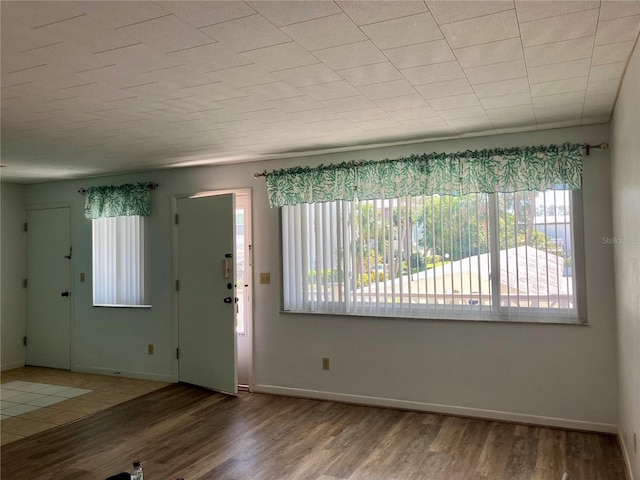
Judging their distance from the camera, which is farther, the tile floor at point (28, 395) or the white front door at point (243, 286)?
the white front door at point (243, 286)

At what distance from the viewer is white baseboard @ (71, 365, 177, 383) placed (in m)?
5.37

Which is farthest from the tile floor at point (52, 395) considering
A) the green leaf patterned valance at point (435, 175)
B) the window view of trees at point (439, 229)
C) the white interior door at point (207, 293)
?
the window view of trees at point (439, 229)

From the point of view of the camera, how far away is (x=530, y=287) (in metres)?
3.83

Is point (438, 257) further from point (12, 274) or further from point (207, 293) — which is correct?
point (12, 274)

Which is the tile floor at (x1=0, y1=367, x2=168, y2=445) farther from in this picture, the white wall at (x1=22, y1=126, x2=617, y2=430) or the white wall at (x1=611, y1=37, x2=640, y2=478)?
the white wall at (x1=611, y1=37, x2=640, y2=478)

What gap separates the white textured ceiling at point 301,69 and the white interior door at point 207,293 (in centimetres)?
109

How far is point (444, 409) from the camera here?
4.09 metres

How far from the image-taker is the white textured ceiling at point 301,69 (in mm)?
1872

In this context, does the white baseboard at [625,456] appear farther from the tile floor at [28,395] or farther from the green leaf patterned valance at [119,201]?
the green leaf patterned valance at [119,201]

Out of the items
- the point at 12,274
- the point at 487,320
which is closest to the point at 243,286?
the point at 487,320

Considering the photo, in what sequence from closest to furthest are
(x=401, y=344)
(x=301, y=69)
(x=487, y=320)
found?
(x=301, y=69) < (x=487, y=320) < (x=401, y=344)

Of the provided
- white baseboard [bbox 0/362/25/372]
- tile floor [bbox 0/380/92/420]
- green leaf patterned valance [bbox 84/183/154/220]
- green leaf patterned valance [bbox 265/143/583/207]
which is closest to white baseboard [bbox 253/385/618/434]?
green leaf patterned valance [bbox 265/143/583/207]

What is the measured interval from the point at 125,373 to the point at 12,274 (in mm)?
2091

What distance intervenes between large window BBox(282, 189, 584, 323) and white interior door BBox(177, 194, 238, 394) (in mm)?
589
